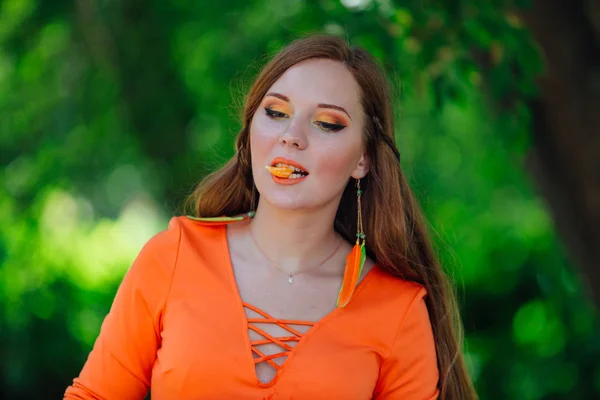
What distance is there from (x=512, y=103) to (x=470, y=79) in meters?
0.21

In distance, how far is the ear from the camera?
8.34ft

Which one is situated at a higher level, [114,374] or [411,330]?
[411,330]

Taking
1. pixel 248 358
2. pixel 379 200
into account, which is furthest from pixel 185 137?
pixel 248 358

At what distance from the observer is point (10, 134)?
20.0 ft

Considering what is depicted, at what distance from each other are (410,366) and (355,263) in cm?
32

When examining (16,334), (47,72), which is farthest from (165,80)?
(16,334)

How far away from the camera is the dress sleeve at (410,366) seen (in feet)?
7.85

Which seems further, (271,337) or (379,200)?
(379,200)

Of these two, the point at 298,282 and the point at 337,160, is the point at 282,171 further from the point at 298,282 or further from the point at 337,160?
the point at 298,282

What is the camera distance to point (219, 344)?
7.40 ft

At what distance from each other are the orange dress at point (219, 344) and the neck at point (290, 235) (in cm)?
12

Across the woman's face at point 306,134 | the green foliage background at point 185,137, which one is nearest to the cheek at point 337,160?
the woman's face at point 306,134

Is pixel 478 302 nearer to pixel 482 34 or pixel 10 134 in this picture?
pixel 482 34

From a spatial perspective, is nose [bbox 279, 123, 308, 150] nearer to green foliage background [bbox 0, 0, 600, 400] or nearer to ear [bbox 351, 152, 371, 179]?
ear [bbox 351, 152, 371, 179]
